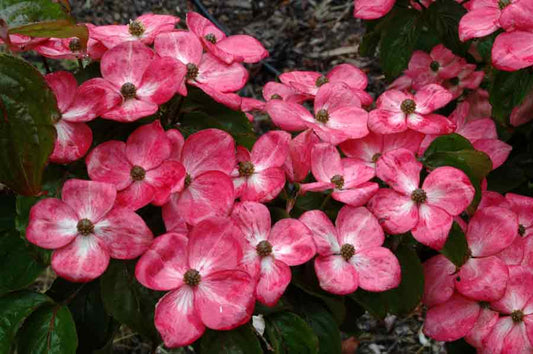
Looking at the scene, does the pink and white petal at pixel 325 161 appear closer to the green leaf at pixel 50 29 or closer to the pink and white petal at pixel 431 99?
the pink and white petal at pixel 431 99

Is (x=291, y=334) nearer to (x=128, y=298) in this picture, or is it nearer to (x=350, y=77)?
(x=128, y=298)

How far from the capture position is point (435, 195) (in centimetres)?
84

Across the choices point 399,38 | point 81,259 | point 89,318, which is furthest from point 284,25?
point 81,259

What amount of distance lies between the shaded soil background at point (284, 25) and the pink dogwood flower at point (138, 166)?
1534mm

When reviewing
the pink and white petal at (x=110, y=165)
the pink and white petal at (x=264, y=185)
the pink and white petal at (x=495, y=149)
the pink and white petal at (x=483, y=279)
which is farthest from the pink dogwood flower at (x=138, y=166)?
the pink and white petal at (x=495, y=149)

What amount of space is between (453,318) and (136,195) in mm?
477

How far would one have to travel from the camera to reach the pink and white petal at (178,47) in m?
0.86

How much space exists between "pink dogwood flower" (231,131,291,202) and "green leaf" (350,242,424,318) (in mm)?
195

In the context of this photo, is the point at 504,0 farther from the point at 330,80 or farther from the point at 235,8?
the point at 235,8

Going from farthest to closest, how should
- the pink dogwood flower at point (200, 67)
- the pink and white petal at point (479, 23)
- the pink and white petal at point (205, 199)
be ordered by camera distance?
1. the pink and white petal at point (479, 23)
2. the pink dogwood flower at point (200, 67)
3. the pink and white petal at point (205, 199)

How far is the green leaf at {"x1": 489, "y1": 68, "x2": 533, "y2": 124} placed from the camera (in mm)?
1049

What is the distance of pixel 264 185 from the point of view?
2.67 ft

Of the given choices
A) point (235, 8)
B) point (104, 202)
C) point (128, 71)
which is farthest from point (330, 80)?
point (235, 8)

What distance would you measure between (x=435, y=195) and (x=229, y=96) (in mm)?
300
